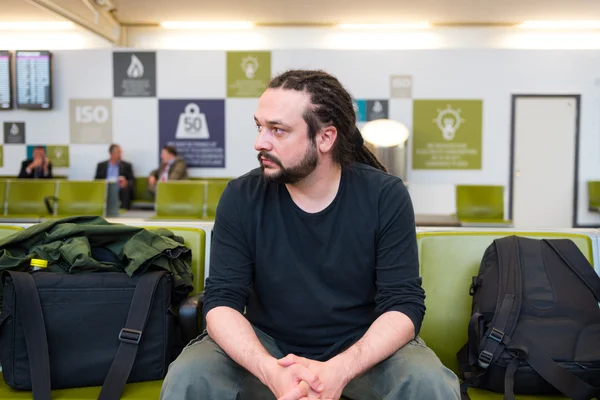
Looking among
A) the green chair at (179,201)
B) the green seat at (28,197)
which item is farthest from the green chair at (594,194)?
the green seat at (28,197)

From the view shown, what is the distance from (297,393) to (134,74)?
8.29 metres

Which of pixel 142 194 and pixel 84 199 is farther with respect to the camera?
pixel 142 194

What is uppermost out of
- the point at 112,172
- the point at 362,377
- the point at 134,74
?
the point at 134,74

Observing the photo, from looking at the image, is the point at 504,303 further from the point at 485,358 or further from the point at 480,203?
the point at 480,203

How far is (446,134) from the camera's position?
8742 mm

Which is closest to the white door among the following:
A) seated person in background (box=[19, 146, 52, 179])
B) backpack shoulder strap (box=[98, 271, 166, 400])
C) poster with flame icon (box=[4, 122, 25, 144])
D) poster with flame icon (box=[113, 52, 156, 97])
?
poster with flame icon (box=[113, 52, 156, 97])

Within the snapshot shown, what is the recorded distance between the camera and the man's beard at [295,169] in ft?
5.19

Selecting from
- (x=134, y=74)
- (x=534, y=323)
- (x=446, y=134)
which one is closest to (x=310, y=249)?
(x=534, y=323)

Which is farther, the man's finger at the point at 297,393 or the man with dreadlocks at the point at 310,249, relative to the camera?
the man with dreadlocks at the point at 310,249

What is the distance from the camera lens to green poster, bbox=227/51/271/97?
8.84 meters

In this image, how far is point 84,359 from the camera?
5.61 feet

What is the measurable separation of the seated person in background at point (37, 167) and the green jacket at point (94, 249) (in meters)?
7.34

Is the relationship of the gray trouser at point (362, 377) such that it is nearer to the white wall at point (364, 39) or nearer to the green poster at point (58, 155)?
the green poster at point (58, 155)

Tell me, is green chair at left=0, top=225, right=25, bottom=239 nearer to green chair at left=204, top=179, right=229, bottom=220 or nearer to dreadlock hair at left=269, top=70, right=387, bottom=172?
dreadlock hair at left=269, top=70, right=387, bottom=172
